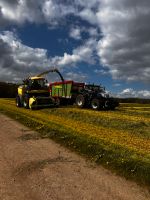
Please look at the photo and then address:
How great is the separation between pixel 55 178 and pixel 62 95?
68.0ft

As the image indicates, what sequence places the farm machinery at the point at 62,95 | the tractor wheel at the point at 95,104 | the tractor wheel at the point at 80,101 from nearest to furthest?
the tractor wheel at the point at 95,104 < the farm machinery at the point at 62,95 < the tractor wheel at the point at 80,101

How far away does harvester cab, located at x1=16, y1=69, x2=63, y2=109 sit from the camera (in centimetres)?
2736

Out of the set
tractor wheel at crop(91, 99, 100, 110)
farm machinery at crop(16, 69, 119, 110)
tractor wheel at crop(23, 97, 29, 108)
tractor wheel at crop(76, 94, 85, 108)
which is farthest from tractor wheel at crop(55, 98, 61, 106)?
tractor wheel at crop(91, 99, 100, 110)

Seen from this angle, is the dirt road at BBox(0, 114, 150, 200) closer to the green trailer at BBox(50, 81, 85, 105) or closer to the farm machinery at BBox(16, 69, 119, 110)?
the farm machinery at BBox(16, 69, 119, 110)

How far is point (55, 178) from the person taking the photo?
7906 mm

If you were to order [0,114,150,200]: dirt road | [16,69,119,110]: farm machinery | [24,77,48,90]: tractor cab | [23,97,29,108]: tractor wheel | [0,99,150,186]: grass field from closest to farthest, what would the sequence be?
1. [0,114,150,200]: dirt road
2. [0,99,150,186]: grass field
3. [16,69,119,110]: farm machinery
4. [23,97,29,108]: tractor wheel
5. [24,77,48,90]: tractor cab

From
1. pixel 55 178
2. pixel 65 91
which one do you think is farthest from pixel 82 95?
pixel 55 178

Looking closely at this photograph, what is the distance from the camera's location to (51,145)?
38.1 feet

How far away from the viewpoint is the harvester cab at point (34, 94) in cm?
2736

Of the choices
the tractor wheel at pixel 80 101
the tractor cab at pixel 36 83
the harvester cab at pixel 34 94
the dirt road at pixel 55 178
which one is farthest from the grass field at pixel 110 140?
the tractor cab at pixel 36 83

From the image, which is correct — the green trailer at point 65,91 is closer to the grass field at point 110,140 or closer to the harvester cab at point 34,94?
the harvester cab at point 34,94

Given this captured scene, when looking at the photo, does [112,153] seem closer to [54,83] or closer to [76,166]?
[76,166]

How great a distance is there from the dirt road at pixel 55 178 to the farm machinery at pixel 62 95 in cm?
1357

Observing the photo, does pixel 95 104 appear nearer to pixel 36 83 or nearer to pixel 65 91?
pixel 65 91
